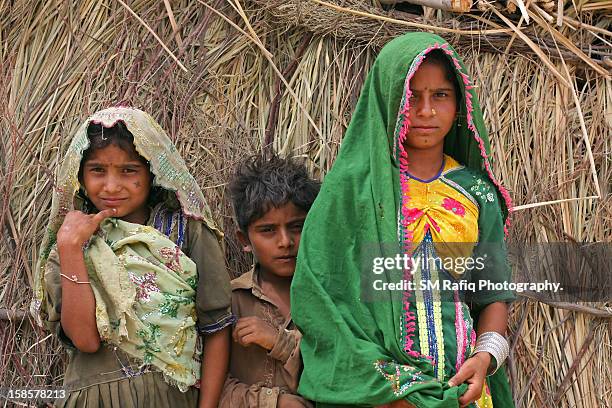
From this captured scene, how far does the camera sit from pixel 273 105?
3645mm

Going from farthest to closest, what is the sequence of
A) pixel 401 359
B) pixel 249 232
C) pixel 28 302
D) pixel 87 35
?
pixel 87 35 < pixel 28 302 < pixel 249 232 < pixel 401 359

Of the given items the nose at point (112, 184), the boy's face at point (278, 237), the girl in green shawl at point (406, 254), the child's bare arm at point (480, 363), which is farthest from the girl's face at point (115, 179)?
the child's bare arm at point (480, 363)

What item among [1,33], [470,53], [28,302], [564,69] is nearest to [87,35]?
[1,33]

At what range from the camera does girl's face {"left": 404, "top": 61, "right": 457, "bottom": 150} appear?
2787mm

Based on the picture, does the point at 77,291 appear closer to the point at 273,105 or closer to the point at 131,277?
the point at 131,277

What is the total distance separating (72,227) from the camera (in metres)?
2.85

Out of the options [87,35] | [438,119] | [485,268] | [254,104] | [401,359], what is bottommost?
[401,359]

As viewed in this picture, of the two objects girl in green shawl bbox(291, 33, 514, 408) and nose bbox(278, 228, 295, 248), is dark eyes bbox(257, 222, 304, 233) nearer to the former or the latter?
nose bbox(278, 228, 295, 248)

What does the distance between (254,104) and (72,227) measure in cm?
104

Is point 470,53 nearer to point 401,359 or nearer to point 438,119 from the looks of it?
point 438,119

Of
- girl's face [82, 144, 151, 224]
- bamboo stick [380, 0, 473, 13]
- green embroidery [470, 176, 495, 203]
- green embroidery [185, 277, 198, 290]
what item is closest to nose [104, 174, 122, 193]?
girl's face [82, 144, 151, 224]

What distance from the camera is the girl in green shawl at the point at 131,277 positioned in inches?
112

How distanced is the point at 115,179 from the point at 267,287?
59 cm

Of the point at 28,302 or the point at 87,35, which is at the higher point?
the point at 87,35
